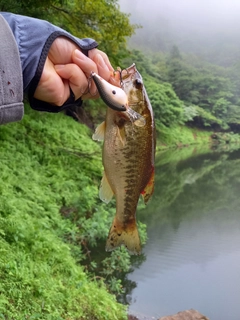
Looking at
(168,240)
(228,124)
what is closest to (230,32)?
(228,124)

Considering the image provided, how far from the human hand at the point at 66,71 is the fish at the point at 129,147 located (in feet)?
0.46

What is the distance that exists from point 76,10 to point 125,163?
6.84 meters

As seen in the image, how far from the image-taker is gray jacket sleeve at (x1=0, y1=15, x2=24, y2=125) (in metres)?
1.31

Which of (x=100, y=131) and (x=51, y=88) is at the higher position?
(x=51, y=88)

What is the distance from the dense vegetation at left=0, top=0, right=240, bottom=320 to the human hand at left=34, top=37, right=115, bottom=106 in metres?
2.33

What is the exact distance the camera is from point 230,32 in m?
137

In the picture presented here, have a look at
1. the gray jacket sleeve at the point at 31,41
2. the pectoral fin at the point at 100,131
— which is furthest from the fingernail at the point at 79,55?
the pectoral fin at the point at 100,131

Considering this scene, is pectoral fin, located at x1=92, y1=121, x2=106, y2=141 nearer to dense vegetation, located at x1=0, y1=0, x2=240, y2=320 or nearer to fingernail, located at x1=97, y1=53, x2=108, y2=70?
fingernail, located at x1=97, y1=53, x2=108, y2=70

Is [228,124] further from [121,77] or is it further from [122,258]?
[121,77]

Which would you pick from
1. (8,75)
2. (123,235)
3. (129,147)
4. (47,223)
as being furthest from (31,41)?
(47,223)

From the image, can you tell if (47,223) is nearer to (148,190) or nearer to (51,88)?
(148,190)

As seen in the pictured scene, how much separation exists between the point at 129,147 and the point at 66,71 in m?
0.47

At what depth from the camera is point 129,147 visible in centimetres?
179

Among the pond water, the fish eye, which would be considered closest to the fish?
the fish eye
